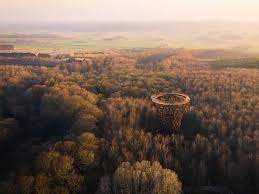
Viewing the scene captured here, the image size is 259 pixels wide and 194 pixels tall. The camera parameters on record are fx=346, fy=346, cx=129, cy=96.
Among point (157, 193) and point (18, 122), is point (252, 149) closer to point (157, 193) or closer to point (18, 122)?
point (157, 193)

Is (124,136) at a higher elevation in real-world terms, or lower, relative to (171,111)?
lower

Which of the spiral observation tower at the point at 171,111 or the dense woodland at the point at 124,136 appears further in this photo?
the spiral observation tower at the point at 171,111

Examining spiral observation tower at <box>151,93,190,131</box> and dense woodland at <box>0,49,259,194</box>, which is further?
spiral observation tower at <box>151,93,190,131</box>

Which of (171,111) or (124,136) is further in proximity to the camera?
(124,136)

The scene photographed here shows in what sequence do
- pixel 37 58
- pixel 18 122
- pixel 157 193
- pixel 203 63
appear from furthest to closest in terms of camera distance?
pixel 37 58 → pixel 203 63 → pixel 18 122 → pixel 157 193

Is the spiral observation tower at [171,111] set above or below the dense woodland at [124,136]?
→ above

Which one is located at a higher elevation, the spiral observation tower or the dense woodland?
the spiral observation tower

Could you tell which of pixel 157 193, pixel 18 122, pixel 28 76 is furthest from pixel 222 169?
pixel 28 76

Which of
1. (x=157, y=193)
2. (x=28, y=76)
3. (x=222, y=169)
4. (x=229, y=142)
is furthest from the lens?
(x=28, y=76)
